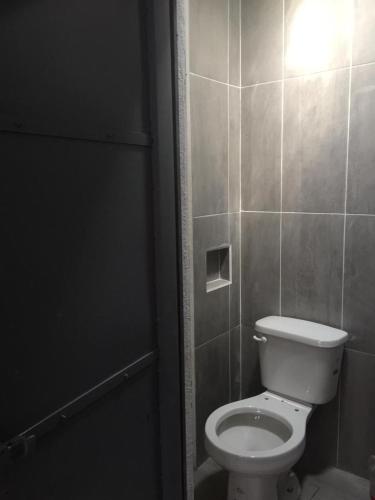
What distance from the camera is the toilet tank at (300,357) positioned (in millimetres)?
1881

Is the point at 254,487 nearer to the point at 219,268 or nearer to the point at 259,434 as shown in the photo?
the point at 259,434

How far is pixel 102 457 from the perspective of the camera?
2.75ft

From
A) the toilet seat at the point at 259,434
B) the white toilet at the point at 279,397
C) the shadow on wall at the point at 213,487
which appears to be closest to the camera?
the toilet seat at the point at 259,434

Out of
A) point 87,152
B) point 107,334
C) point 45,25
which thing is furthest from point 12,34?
point 107,334

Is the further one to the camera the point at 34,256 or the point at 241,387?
the point at 241,387

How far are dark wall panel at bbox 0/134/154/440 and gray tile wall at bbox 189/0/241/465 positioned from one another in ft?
3.45

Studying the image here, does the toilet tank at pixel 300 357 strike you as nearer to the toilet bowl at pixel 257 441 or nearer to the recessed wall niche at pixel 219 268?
the toilet bowl at pixel 257 441

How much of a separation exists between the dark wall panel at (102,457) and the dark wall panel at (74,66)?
20.8 inches

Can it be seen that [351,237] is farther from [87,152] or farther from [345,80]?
[87,152]

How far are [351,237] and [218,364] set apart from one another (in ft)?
3.03

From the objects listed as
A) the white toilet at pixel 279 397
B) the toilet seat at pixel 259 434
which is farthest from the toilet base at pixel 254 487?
the toilet seat at pixel 259 434

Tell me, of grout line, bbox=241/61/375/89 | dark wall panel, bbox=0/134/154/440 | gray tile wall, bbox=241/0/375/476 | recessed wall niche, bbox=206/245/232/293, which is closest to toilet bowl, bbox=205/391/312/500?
gray tile wall, bbox=241/0/375/476

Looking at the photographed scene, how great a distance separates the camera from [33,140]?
0.63 m

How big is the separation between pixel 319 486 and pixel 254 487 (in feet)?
1.61
